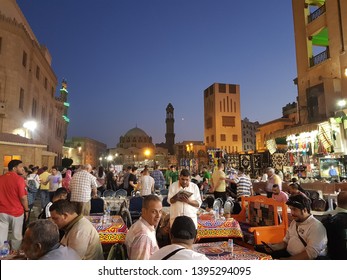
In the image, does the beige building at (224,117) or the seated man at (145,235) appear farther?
the beige building at (224,117)

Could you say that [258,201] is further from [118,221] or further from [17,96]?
[17,96]

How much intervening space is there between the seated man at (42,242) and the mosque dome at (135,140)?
233 ft

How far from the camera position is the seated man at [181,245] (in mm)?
1951

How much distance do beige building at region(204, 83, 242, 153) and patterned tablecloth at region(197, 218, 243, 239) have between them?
116ft

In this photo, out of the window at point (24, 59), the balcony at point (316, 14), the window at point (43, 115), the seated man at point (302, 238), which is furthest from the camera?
the window at point (43, 115)

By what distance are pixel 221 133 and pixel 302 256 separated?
37.6 metres

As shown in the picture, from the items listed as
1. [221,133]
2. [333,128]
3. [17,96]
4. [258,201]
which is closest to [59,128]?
[17,96]

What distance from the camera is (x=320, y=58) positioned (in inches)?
595

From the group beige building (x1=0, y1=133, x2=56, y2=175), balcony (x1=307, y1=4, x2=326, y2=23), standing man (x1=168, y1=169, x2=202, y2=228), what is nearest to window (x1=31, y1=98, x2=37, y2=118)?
beige building (x1=0, y1=133, x2=56, y2=175)

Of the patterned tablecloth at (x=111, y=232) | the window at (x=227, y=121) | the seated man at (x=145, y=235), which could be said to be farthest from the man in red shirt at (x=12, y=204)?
the window at (x=227, y=121)

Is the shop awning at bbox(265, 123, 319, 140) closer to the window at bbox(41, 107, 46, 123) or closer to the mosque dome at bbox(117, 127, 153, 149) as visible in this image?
the window at bbox(41, 107, 46, 123)

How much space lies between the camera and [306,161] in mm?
13594

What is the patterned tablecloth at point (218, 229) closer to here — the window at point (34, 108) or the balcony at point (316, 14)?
the balcony at point (316, 14)

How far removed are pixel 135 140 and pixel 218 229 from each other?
71.2 m
